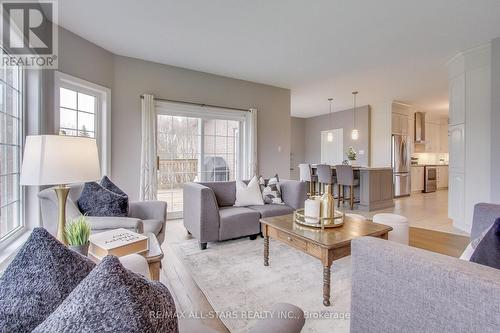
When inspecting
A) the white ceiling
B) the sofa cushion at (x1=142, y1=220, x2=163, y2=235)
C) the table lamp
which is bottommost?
the sofa cushion at (x1=142, y1=220, x2=163, y2=235)

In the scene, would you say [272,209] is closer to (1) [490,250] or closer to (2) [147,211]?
(2) [147,211]

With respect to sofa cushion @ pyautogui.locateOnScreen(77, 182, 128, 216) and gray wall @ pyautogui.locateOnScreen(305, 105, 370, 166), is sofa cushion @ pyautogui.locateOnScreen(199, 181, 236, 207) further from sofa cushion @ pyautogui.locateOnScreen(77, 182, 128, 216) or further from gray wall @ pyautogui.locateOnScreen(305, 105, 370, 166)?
gray wall @ pyautogui.locateOnScreen(305, 105, 370, 166)

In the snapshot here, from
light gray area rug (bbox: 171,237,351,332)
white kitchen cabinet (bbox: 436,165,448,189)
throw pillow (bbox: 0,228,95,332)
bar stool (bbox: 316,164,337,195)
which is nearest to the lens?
throw pillow (bbox: 0,228,95,332)

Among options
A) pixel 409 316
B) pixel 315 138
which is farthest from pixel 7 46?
pixel 315 138

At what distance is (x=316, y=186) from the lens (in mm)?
6332

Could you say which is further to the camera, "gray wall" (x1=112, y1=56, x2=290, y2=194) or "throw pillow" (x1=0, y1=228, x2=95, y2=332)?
"gray wall" (x1=112, y1=56, x2=290, y2=194)

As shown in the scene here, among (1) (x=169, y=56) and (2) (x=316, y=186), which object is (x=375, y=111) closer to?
(2) (x=316, y=186)

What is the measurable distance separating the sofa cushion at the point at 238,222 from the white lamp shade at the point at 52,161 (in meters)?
1.85

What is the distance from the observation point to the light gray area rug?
5.46 feet

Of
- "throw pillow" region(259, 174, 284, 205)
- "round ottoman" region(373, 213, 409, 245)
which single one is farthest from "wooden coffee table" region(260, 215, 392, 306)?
"throw pillow" region(259, 174, 284, 205)

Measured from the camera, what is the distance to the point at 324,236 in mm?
1959

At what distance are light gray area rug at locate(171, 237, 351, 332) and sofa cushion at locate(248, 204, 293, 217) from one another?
408mm

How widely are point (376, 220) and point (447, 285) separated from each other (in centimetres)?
206

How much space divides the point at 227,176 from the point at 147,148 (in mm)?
1637
